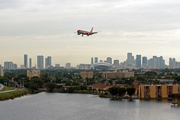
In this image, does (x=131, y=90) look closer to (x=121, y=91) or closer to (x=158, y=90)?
(x=121, y=91)

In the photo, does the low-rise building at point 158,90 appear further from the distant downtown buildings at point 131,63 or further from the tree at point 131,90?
the distant downtown buildings at point 131,63

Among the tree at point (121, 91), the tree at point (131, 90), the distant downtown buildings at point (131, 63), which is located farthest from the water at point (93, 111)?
the distant downtown buildings at point (131, 63)

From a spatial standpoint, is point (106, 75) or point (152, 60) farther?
point (152, 60)

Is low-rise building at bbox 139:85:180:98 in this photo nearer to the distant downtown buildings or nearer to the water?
the water

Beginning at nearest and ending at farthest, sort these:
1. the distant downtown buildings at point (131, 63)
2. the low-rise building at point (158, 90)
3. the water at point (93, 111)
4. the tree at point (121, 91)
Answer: the water at point (93, 111), the low-rise building at point (158, 90), the tree at point (121, 91), the distant downtown buildings at point (131, 63)

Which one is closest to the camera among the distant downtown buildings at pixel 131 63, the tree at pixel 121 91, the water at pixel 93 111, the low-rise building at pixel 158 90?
the water at pixel 93 111

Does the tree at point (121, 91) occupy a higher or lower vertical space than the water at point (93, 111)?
higher

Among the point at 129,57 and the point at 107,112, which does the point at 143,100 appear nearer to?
the point at 107,112

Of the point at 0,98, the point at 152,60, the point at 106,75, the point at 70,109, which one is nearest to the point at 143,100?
the point at 70,109

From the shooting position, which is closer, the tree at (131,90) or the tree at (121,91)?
the tree at (131,90)
